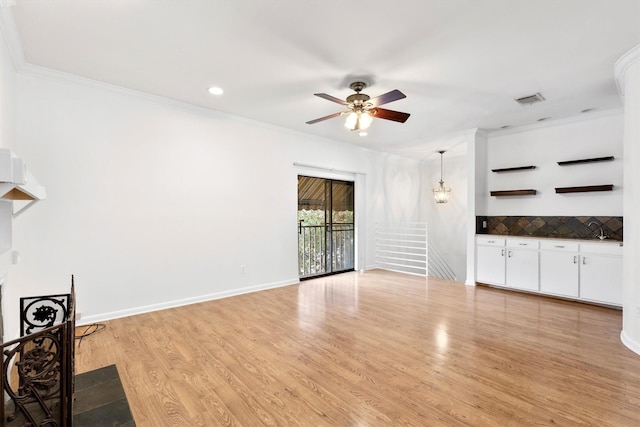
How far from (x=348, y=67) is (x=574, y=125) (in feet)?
13.0

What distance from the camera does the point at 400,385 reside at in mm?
2154

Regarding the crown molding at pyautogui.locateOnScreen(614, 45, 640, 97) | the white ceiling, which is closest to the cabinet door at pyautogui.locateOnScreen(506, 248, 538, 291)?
the white ceiling

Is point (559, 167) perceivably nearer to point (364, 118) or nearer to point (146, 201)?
point (364, 118)

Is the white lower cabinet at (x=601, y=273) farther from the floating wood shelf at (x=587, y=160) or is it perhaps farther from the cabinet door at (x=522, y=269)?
the floating wood shelf at (x=587, y=160)

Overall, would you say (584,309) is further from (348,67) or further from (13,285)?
(13,285)

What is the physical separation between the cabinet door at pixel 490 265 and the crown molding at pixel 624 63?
2.65m

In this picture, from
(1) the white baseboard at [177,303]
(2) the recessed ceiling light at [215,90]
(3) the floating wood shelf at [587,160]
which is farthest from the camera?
(3) the floating wood shelf at [587,160]

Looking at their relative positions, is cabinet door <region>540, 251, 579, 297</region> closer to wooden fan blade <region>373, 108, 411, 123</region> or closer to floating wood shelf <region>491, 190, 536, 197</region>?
floating wood shelf <region>491, 190, 536, 197</region>

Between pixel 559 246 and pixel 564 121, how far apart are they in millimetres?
1952

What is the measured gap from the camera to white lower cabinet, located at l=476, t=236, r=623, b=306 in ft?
12.7

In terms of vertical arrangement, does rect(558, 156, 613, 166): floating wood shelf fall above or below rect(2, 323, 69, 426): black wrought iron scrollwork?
above

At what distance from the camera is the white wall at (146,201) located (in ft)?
9.99

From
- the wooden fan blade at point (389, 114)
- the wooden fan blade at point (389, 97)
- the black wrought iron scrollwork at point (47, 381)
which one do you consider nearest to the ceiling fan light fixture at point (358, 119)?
the wooden fan blade at point (389, 114)

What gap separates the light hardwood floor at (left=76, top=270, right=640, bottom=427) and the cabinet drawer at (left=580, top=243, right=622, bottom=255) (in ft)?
2.45
